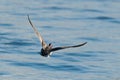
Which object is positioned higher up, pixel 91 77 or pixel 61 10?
pixel 61 10

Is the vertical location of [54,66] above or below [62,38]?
below

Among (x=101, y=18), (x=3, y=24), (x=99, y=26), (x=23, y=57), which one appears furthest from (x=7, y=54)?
(x=101, y=18)

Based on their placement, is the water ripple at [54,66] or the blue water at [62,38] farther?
the water ripple at [54,66]

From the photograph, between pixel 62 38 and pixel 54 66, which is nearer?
pixel 54 66

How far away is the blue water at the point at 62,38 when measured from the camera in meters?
16.0

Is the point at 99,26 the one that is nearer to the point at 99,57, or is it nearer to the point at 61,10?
the point at 61,10

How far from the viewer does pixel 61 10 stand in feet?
82.3

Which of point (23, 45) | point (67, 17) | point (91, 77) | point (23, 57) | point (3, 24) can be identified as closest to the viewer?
point (91, 77)

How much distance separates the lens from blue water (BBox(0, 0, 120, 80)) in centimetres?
1603

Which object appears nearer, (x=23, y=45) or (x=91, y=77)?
(x=91, y=77)

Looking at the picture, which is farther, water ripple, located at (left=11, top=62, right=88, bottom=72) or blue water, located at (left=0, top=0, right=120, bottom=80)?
water ripple, located at (left=11, top=62, right=88, bottom=72)

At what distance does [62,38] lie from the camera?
65.0ft

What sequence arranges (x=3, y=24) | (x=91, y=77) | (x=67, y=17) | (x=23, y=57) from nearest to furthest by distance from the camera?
(x=91, y=77) → (x=23, y=57) → (x=3, y=24) → (x=67, y=17)

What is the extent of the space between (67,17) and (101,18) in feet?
4.13
